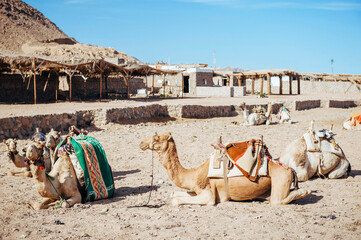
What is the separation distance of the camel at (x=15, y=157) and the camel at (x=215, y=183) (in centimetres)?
300

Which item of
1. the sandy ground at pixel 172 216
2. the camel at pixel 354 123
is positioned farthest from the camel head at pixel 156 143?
the camel at pixel 354 123

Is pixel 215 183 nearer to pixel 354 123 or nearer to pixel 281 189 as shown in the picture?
pixel 281 189

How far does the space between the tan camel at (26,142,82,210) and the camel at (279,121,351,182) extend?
3992 millimetres

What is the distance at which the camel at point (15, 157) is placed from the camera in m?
6.87

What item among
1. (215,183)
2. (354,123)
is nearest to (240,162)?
(215,183)

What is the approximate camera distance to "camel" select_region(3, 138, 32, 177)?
6.87m

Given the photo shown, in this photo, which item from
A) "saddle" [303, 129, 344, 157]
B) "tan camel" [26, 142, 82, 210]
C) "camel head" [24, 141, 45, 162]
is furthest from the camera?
"saddle" [303, 129, 344, 157]

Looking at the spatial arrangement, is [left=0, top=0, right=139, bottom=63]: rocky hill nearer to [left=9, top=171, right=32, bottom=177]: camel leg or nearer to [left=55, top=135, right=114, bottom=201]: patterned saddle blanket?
[left=9, top=171, right=32, bottom=177]: camel leg

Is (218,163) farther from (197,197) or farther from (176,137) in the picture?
(176,137)

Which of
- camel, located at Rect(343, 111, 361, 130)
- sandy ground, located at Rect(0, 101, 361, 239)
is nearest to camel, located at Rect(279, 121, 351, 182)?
sandy ground, located at Rect(0, 101, 361, 239)

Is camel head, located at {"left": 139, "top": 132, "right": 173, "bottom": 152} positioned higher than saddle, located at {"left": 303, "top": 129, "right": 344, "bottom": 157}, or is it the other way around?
camel head, located at {"left": 139, "top": 132, "right": 173, "bottom": 152}

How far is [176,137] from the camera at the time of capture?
504 inches

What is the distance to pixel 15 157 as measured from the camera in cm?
722

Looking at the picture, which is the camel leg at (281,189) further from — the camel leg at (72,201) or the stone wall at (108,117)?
the stone wall at (108,117)
